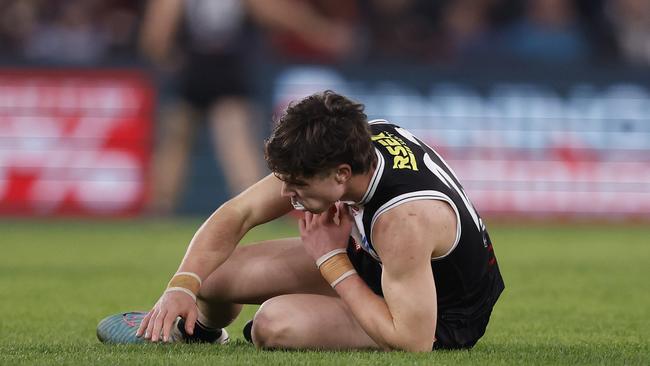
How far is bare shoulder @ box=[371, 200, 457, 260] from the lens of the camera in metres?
4.38

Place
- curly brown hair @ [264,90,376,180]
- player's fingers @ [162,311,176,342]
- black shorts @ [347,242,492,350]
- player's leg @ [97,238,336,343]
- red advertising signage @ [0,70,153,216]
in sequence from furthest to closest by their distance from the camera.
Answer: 1. red advertising signage @ [0,70,153,216]
2. player's leg @ [97,238,336,343]
3. black shorts @ [347,242,492,350]
4. player's fingers @ [162,311,176,342]
5. curly brown hair @ [264,90,376,180]

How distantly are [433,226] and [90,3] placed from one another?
1156 centimetres

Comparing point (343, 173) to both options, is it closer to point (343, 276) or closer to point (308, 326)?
point (343, 276)

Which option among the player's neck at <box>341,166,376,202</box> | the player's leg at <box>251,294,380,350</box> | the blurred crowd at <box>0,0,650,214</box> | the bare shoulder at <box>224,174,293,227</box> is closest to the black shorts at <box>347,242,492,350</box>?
the player's leg at <box>251,294,380,350</box>

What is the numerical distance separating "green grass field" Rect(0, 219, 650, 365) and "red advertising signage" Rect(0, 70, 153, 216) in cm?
22

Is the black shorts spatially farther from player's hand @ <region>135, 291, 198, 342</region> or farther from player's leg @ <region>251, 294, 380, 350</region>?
player's hand @ <region>135, 291, 198, 342</region>

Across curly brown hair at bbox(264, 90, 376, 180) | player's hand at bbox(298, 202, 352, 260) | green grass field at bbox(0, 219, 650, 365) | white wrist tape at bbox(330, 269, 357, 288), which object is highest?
curly brown hair at bbox(264, 90, 376, 180)

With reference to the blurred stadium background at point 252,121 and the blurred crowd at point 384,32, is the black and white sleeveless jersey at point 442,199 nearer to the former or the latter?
the blurred stadium background at point 252,121

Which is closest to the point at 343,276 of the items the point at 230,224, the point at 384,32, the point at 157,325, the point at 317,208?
the point at 317,208

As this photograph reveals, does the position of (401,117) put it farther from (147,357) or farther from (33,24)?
(147,357)

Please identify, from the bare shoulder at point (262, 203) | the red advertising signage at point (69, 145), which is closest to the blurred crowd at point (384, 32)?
the red advertising signage at point (69, 145)

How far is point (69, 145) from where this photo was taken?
12.8m

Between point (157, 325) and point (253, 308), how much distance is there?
218 cm

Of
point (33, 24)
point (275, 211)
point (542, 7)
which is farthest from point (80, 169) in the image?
point (275, 211)
